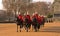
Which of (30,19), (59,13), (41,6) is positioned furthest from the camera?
(41,6)

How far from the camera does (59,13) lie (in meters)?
70.2

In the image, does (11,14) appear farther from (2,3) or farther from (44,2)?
(44,2)

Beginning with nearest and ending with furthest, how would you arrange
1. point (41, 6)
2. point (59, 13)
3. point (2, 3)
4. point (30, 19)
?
point (30, 19), point (59, 13), point (2, 3), point (41, 6)

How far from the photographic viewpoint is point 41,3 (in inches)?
4535

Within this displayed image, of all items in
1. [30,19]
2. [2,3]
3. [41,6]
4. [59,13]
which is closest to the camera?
[30,19]

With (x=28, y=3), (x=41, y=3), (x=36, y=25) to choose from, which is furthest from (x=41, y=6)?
(x=36, y=25)

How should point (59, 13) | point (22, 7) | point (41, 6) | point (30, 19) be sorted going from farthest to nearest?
point (41, 6) < point (22, 7) < point (59, 13) < point (30, 19)

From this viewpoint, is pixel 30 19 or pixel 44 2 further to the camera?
pixel 44 2

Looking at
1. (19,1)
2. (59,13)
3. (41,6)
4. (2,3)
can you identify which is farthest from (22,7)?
(41,6)

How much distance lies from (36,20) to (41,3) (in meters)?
91.5

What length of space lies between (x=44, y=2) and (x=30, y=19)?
301 feet

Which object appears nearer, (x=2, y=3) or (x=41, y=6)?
(x=2, y=3)

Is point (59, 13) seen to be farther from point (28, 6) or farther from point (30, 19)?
point (30, 19)

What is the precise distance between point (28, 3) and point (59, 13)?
1967 cm
